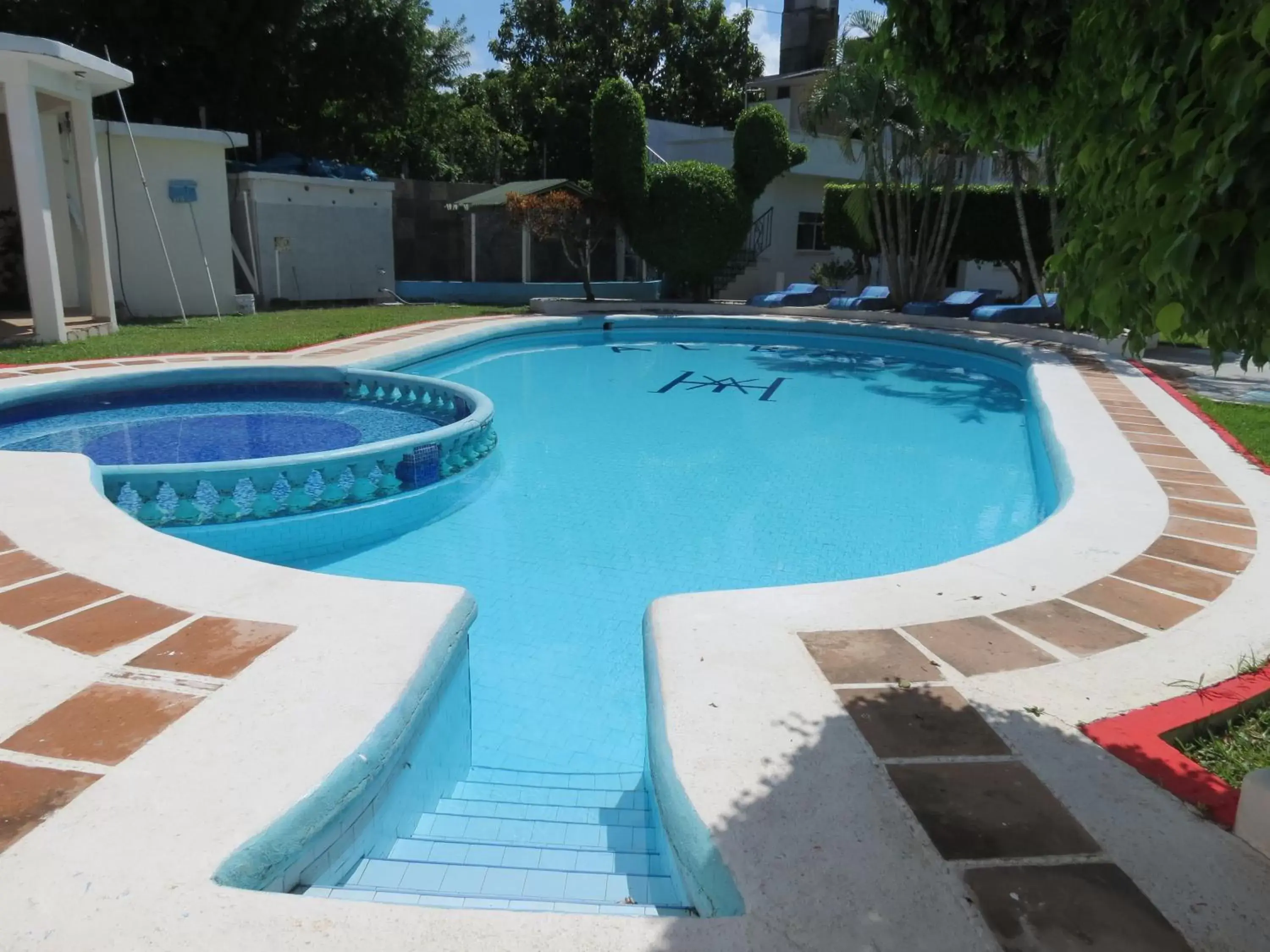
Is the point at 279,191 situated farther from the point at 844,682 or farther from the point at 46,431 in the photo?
the point at 844,682

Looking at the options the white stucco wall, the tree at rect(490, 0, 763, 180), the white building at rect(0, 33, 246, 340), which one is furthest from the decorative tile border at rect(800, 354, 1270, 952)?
the tree at rect(490, 0, 763, 180)

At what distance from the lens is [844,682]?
315cm

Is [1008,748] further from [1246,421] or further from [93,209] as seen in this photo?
[93,209]

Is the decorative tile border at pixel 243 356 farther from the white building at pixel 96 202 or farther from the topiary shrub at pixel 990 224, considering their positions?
the topiary shrub at pixel 990 224

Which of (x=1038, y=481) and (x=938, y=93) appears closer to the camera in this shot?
(x=938, y=93)

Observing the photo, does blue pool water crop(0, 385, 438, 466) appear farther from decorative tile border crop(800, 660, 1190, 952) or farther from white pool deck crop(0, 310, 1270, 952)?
decorative tile border crop(800, 660, 1190, 952)

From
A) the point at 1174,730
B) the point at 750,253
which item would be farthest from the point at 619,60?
the point at 1174,730

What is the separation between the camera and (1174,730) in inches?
113

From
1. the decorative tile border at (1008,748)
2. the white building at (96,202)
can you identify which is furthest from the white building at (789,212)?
the decorative tile border at (1008,748)

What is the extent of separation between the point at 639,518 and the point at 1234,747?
464cm

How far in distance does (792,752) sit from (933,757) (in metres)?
0.42

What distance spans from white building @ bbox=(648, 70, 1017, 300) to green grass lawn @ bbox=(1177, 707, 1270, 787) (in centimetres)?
2179

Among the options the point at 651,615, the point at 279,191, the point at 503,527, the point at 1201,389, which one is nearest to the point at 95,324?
the point at 279,191

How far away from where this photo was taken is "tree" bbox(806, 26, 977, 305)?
57.9ft
